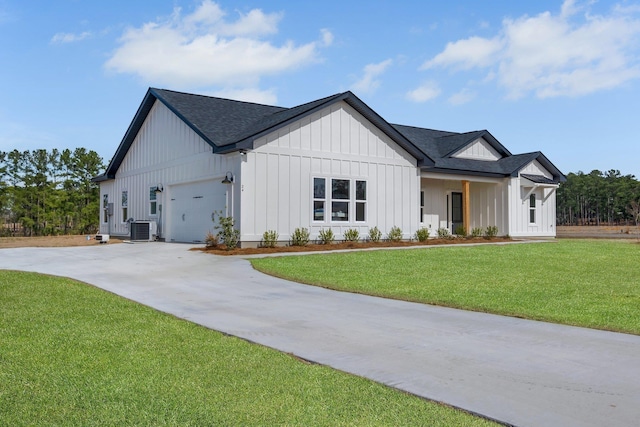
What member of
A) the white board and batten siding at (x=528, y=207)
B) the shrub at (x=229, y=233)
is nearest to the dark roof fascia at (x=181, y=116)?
the shrub at (x=229, y=233)

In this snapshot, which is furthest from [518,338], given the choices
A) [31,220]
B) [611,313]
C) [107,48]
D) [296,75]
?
[31,220]

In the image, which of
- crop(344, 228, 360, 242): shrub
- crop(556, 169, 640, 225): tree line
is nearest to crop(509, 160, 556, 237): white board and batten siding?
crop(344, 228, 360, 242): shrub

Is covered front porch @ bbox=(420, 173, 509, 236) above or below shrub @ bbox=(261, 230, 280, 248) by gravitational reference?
above

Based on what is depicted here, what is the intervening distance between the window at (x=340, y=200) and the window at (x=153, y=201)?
837 centimetres

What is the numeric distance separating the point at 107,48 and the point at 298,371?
1659 cm

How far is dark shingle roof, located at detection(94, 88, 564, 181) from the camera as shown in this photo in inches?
765

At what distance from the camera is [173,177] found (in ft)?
73.5

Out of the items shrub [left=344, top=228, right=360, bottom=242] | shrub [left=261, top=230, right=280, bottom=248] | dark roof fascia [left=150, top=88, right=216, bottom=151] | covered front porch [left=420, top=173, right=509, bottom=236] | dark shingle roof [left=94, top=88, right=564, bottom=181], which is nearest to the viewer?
shrub [left=261, top=230, right=280, bottom=248]

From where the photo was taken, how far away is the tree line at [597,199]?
70.5 meters

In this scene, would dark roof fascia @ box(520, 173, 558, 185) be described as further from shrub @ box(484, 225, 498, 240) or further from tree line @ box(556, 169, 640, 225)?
tree line @ box(556, 169, 640, 225)

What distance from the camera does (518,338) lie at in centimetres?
603

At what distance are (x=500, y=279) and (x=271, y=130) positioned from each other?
10.2 meters

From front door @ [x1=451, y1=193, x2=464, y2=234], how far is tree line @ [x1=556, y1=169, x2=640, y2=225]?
48.5 m

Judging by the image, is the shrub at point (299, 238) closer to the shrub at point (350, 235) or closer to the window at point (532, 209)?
the shrub at point (350, 235)
